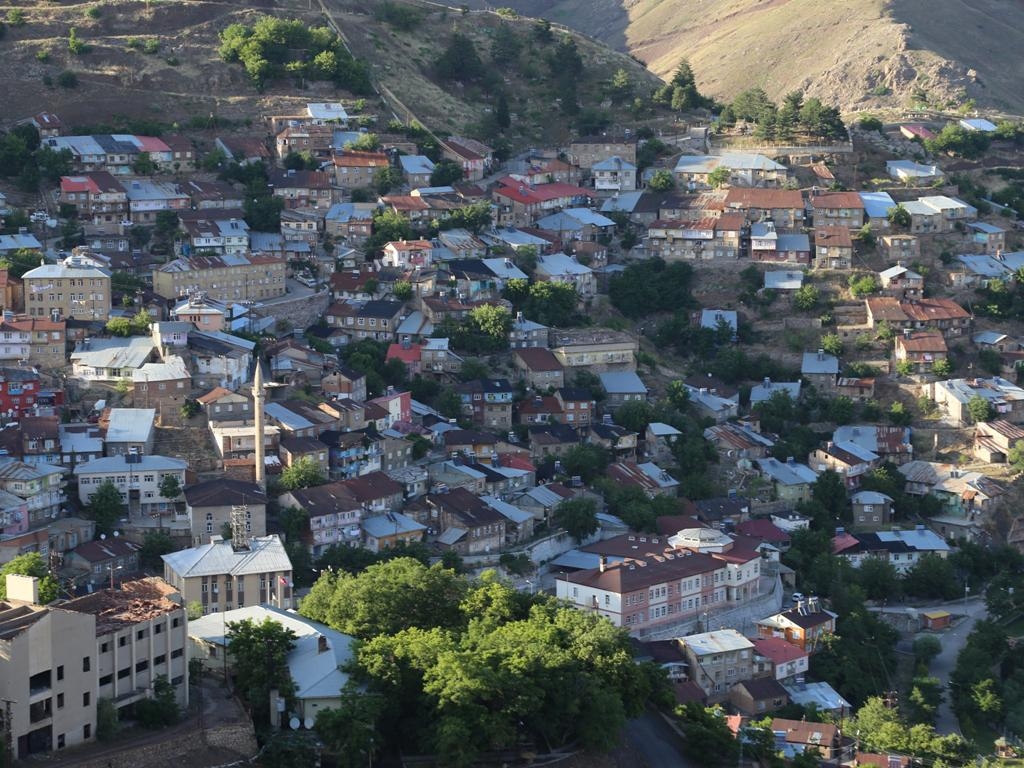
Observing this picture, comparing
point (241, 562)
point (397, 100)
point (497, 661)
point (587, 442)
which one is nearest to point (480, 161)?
point (397, 100)

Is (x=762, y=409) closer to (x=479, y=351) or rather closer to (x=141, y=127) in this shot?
(x=479, y=351)

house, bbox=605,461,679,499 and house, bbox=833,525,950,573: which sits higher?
house, bbox=605,461,679,499

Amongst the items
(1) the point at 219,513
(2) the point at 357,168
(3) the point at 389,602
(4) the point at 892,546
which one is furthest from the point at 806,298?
(3) the point at 389,602

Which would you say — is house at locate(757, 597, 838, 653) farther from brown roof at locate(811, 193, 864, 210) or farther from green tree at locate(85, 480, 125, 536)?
brown roof at locate(811, 193, 864, 210)

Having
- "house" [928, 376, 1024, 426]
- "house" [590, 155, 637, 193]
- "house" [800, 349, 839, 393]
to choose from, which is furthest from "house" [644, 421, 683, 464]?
"house" [590, 155, 637, 193]

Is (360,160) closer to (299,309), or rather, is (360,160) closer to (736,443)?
(299,309)

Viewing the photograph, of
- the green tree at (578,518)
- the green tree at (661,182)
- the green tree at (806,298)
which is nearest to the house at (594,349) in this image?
the green tree at (806,298)
